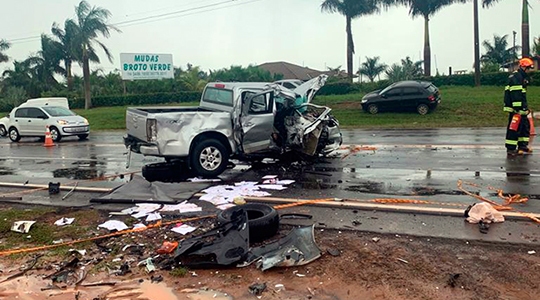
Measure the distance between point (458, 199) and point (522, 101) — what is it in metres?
5.20

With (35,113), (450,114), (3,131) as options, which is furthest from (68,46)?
(450,114)

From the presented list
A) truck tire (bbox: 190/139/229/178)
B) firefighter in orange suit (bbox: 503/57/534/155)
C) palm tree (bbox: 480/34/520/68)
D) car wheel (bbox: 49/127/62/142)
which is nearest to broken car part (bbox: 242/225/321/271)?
truck tire (bbox: 190/139/229/178)

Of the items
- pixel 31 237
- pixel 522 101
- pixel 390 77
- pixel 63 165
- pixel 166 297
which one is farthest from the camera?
pixel 390 77

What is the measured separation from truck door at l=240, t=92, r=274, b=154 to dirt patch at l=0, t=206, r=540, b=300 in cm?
469

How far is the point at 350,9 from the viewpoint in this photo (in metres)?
38.2

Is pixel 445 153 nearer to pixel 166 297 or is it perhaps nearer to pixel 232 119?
pixel 232 119

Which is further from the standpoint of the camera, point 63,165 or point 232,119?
A: point 63,165

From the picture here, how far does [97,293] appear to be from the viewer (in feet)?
13.6

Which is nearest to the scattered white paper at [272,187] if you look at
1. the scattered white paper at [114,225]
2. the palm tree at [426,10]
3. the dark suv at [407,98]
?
the scattered white paper at [114,225]

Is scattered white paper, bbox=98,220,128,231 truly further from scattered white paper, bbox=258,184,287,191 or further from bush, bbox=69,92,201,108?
bush, bbox=69,92,201,108

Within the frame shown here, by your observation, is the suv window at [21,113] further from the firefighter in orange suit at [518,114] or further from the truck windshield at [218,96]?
the firefighter in orange suit at [518,114]

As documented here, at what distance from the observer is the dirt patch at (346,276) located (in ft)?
12.8

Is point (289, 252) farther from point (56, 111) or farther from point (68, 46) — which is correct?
point (68, 46)

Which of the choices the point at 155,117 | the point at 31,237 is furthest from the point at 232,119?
the point at 31,237
